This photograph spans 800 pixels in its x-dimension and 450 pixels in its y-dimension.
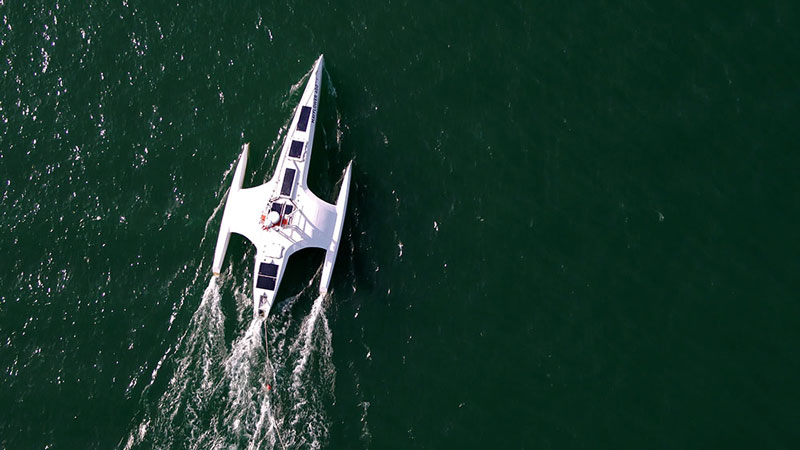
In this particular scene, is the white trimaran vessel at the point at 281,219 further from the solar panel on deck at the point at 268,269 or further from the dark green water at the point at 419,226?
the dark green water at the point at 419,226

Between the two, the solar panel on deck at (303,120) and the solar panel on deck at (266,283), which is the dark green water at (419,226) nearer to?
the solar panel on deck at (303,120)

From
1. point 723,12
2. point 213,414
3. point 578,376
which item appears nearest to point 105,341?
point 213,414

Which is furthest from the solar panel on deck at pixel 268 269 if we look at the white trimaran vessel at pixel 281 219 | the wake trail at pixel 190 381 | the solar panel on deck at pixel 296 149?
the solar panel on deck at pixel 296 149

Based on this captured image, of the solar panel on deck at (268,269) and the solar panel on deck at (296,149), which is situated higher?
the solar panel on deck at (296,149)

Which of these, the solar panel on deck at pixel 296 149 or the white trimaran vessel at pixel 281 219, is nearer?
the white trimaran vessel at pixel 281 219

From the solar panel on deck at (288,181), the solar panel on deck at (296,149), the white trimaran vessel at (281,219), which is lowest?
the white trimaran vessel at (281,219)

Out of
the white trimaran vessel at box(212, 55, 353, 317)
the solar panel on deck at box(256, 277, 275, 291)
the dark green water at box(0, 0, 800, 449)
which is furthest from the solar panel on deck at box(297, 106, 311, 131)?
the solar panel on deck at box(256, 277, 275, 291)

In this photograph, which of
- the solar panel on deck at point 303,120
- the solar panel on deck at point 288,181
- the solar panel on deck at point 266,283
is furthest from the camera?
the solar panel on deck at point 303,120

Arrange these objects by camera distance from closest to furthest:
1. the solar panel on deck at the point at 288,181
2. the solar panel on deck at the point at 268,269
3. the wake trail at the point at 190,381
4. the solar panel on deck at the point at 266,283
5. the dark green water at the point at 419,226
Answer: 1. the wake trail at the point at 190,381
2. the dark green water at the point at 419,226
3. the solar panel on deck at the point at 266,283
4. the solar panel on deck at the point at 268,269
5. the solar panel on deck at the point at 288,181
